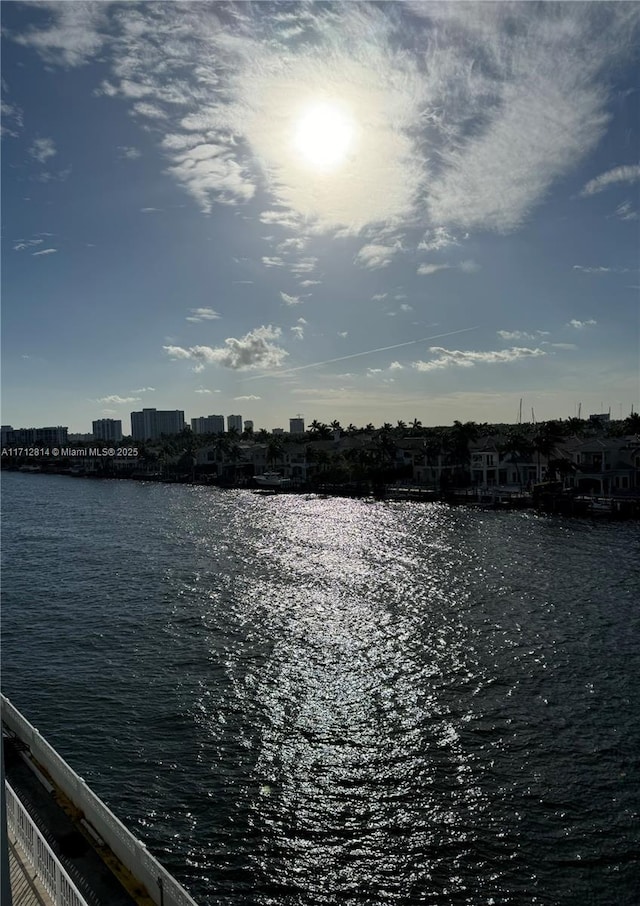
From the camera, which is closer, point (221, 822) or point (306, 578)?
point (221, 822)

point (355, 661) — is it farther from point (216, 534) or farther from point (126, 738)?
point (216, 534)

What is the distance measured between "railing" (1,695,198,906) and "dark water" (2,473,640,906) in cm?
324

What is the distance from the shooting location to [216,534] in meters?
74.8

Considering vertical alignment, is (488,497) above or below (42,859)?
above

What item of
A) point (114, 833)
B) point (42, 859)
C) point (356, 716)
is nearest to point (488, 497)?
point (356, 716)

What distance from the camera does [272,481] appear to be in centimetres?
13500

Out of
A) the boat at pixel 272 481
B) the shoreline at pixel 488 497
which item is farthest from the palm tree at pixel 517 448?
the boat at pixel 272 481

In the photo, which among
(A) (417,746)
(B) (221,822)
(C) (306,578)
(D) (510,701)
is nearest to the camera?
(B) (221,822)

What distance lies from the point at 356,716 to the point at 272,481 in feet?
362

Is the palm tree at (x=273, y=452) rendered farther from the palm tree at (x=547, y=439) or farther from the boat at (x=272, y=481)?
the palm tree at (x=547, y=439)

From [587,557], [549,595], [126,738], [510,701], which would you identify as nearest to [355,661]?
[510,701]

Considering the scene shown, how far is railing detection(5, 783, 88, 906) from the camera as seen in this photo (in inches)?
434

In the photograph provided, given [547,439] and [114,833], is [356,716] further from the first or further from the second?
[547,439]

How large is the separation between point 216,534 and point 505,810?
5869cm
